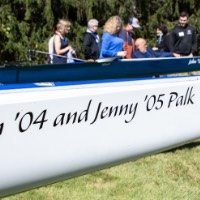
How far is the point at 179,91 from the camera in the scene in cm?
284

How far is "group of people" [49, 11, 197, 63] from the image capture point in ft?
18.5

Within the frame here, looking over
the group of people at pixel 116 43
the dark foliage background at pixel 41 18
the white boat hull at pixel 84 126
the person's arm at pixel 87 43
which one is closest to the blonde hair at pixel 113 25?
the group of people at pixel 116 43

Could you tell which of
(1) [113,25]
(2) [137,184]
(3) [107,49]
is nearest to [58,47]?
(3) [107,49]

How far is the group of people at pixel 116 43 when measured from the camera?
5.64 meters

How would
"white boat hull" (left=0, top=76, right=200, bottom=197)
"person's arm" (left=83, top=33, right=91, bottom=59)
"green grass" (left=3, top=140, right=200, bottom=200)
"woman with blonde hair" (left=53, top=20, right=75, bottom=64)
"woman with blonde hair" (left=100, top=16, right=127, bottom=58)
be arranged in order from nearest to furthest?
1. "white boat hull" (left=0, top=76, right=200, bottom=197)
2. "green grass" (left=3, top=140, right=200, bottom=200)
3. "woman with blonde hair" (left=100, top=16, right=127, bottom=58)
4. "woman with blonde hair" (left=53, top=20, right=75, bottom=64)
5. "person's arm" (left=83, top=33, right=91, bottom=59)

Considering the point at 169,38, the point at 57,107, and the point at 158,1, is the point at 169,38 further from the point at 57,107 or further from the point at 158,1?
the point at 158,1

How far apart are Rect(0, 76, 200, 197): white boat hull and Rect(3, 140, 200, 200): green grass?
1.49ft

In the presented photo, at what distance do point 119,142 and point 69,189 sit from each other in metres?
0.82

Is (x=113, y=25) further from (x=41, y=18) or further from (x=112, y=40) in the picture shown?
(x=41, y=18)

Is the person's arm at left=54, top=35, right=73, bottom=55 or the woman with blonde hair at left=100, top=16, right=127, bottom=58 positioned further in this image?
the person's arm at left=54, top=35, right=73, bottom=55

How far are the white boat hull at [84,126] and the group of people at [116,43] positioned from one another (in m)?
2.02

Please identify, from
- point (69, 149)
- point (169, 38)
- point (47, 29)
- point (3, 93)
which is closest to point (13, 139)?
point (3, 93)

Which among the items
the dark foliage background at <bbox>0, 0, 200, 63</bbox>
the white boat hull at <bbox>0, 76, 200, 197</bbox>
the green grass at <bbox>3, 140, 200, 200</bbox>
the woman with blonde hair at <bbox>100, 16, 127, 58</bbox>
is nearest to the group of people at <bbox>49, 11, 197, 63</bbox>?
the woman with blonde hair at <bbox>100, 16, 127, 58</bbox>

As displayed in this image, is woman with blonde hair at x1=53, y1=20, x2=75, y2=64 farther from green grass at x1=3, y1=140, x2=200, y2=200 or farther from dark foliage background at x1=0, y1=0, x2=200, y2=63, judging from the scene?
dark foliage background at x1=0, y1=0, x2=200, y2=63
